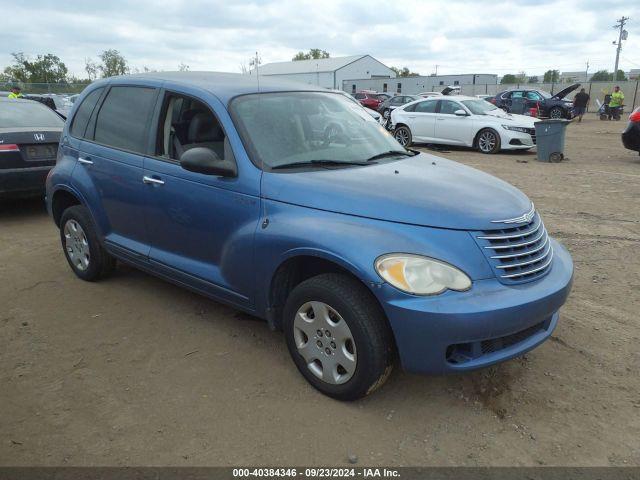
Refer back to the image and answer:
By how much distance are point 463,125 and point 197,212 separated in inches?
476

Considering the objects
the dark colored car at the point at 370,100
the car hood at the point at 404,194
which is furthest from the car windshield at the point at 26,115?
the dark colored car at the point at 370,100

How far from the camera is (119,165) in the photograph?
13.4ft

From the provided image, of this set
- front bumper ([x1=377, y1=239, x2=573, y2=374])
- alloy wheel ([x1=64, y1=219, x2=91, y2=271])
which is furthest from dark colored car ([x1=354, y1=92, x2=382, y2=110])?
front bumper ([x1=377, y1=239, x2=573, y2=374])

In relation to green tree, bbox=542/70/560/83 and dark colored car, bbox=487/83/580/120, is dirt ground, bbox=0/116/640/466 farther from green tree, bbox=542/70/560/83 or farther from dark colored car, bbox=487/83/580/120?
green tree, bbox=542/70/560/83

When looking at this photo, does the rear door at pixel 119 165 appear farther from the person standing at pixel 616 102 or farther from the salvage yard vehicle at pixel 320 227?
the person standing at pixel 616 102

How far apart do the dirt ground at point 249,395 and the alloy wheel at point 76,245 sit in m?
0.24

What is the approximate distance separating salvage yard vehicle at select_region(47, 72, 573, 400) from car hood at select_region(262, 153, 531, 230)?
1 centimetres

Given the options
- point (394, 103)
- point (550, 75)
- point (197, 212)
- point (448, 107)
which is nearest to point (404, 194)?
point (197, 212)

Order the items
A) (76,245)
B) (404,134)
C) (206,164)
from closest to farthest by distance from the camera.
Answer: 1. (206,164)
2. (76,245)
3. (404,134)

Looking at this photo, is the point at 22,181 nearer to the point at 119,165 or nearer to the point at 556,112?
the point at 119,165

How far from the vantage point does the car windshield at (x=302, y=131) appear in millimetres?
3361

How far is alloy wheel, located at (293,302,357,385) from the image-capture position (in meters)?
2.80

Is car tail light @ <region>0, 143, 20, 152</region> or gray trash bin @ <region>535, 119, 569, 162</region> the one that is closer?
car tail light @ <region>0, 143, 20, 152</region>

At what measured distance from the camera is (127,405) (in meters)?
2.98
